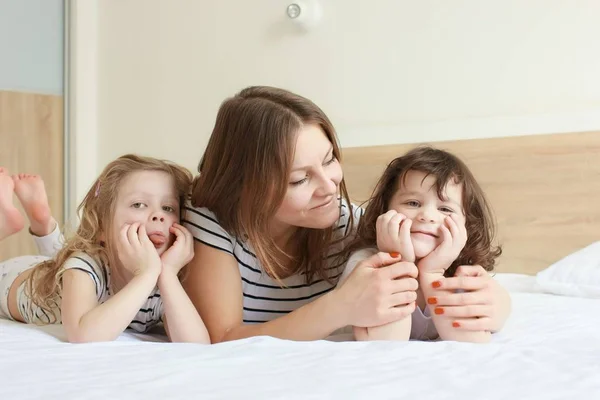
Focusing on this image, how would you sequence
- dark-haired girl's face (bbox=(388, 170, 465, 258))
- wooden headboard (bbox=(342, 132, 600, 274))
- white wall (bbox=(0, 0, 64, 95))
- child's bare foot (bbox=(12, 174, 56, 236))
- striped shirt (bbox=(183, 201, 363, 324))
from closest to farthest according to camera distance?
dark-haired girl's face (bbox=(388, 170, 465, 258)) → striped shirt (bbox=(183, 201, 363, 324)) → child's bare foot (bbox=(12, 174, 56, 236)) → wooden headboard (bbox=(342, 132, 600, 274)) → white wall (bbox=(0, 0, 64, 95))

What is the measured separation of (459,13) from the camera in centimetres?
238

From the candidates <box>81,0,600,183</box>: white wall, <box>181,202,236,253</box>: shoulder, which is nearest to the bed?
<box>181,202,236,253</box>: shoulder

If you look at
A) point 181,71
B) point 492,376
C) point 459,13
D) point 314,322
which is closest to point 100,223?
point 314,322

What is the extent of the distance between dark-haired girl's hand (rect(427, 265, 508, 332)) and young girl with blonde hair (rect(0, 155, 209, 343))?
41cm

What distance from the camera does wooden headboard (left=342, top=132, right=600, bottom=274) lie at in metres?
2.08

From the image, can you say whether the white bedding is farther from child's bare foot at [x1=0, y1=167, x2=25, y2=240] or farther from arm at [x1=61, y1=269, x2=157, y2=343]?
child's bare foot at [x1=0, y1=167, x2=25, y2=240]

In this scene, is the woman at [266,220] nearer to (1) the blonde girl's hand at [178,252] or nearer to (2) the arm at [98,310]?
(1) the blonde girl's hand at [178,252]

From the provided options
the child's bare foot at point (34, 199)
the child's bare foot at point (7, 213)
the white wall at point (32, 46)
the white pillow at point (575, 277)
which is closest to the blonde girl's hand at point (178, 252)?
the child's bare foot at point (7, 213)

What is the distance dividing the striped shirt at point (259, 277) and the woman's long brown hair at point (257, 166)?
0.06 feet

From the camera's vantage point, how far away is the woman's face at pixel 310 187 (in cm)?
129

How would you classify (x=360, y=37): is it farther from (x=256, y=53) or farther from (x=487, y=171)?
(x=487, y=171)

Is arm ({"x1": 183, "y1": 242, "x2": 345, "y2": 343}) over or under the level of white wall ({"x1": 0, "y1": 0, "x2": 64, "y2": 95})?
under

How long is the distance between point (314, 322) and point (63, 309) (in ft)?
1.39

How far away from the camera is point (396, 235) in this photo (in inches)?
47.4
